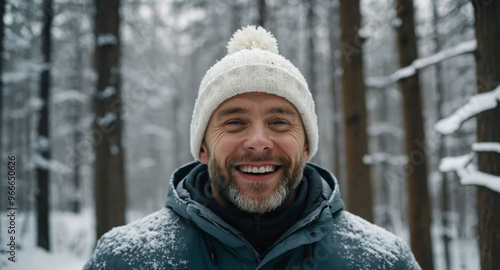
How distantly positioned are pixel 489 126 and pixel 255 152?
3.07 m

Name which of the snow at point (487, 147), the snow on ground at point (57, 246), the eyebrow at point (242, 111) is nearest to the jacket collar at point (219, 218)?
the eyebrow at point (242, 111)

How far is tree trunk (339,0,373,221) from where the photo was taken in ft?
20.3

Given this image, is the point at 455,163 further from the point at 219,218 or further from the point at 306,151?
the point at 219,218

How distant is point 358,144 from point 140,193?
29.9 meters

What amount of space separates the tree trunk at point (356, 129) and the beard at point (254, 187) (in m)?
4.50

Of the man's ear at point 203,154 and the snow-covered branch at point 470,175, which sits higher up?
the man's ear at point 203,154

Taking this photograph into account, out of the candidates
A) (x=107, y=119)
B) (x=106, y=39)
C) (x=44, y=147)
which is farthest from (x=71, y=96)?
(x=107, y=119)

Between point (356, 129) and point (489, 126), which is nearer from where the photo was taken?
point (489, 126)

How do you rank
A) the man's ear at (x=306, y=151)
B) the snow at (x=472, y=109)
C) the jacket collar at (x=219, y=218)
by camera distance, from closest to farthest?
1. the jacket collar at (x=219, y=218)
2. the man's ear at (x=306, y=151)
3. the snow at (x=472, y=109)

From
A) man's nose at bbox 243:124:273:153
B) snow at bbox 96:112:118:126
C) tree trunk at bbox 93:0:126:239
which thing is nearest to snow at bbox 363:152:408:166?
man's nose at bbox 243:124:273:153

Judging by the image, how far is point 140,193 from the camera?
104ft

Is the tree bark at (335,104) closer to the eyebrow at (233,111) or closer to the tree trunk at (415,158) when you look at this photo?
the tree trunk at (415,158)

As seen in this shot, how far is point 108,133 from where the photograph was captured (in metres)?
5.58

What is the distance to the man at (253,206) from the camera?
71.2 inches
